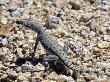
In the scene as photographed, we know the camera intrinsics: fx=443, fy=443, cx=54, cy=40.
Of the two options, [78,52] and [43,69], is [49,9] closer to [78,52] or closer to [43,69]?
[78,52]

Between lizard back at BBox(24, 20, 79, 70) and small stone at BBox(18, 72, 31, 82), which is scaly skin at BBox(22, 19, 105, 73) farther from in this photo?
small stone at BBox(18, 72, 31, 82)

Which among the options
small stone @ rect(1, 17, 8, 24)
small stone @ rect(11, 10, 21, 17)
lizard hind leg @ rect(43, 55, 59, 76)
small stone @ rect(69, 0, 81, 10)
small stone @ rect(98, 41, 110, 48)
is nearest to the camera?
lizard hind leg @ rect(43, 55, 59, 76)

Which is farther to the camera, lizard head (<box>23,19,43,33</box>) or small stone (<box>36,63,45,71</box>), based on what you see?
lizard head (<box>23,19,43,33</box>)

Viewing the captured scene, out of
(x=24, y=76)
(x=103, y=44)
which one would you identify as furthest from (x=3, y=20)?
(x=24, y=76)

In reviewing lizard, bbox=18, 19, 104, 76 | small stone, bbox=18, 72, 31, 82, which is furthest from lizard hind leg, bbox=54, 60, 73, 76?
small stone, bbox=18, 72, 31, 82

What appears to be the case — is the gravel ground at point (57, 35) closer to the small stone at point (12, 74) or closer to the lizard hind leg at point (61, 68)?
the small stone at point (12, 74)

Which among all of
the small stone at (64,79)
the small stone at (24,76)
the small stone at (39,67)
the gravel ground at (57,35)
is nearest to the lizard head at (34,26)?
the gravel ground at (57,35)

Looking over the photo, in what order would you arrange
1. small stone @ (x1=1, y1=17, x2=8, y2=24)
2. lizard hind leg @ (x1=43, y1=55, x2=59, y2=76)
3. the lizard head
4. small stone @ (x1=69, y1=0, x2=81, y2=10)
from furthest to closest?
small stone @ (x1=69, y1=0, x2=81, y2=10), small stone @ (x1=1, y1=17, x2=8, y2=24), the lizard head, lizard hind leg @ (x1=43, y1=55, x2=59, y2=76)

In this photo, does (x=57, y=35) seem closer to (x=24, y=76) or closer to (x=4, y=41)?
(x=4, y=41)
